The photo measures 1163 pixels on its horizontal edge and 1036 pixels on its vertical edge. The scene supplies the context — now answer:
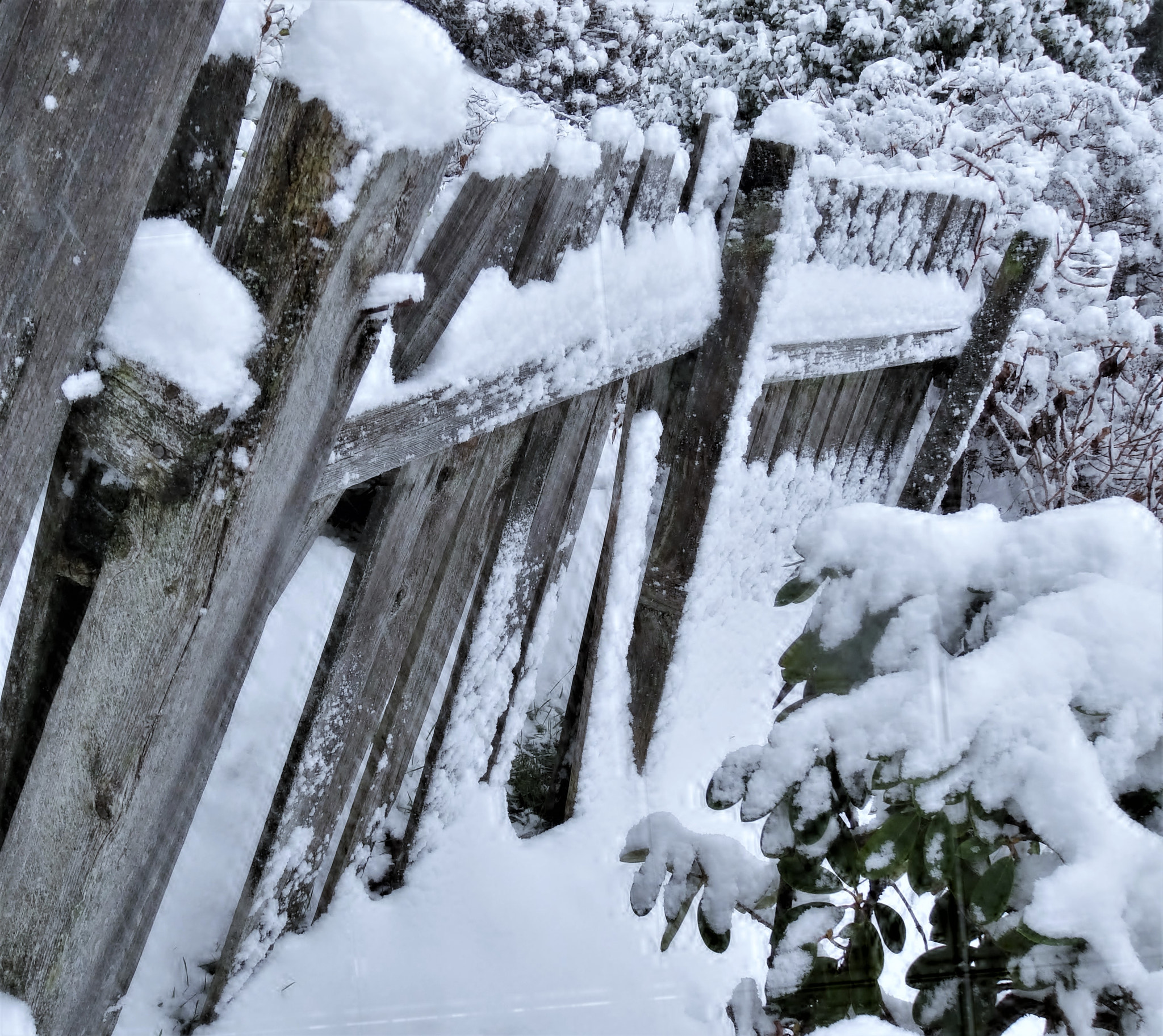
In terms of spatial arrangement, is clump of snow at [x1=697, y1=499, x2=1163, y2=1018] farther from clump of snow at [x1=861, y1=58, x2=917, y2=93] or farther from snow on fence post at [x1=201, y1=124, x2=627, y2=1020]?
clump of snow at [x1=861, y1=58, x2=917, y2=93]

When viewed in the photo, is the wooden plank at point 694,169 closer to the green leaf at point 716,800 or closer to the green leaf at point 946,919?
the green leaf at point 716,800

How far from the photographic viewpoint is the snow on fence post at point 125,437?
0.74 m

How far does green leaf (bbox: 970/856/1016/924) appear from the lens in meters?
0.84

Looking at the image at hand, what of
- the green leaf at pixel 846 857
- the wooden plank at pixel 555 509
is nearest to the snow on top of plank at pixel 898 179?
the wooden plank at pixel 555 509

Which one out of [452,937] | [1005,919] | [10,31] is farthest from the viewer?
[452,937]

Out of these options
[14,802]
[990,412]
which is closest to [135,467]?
[14,802]

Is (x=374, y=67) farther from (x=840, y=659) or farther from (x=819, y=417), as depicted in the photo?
(x=819, y=417)

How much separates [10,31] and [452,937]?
147cm

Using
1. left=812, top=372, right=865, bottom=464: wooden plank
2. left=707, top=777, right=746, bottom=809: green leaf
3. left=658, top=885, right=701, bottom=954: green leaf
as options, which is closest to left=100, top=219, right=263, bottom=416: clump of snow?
left=707, top=777, right=746, bottom=809: green leaf

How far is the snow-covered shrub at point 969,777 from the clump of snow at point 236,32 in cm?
76

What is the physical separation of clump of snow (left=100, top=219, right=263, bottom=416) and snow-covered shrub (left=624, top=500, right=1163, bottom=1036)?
0.65 meters

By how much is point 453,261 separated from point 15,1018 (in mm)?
977

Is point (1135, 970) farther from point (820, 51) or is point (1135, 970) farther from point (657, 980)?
point (820, 51)

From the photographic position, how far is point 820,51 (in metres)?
8.07
